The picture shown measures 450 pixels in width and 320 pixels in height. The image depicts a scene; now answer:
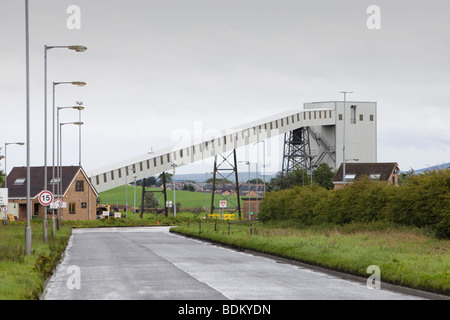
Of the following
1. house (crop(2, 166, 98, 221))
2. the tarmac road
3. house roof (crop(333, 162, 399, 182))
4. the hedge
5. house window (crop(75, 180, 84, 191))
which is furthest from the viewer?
house window (crop(75, 180, 84, 191))

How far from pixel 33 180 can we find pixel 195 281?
79.5 metres

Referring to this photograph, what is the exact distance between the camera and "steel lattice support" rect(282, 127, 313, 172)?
9388 cm

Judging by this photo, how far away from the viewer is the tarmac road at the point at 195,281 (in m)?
15.8

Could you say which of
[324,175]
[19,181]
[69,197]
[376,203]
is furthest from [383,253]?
[19,181]

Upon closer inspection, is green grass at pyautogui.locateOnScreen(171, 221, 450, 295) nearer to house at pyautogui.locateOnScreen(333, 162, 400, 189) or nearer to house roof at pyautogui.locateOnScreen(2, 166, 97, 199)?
house at pyautogui.locateOnScreen(333, 162, 400, 189)

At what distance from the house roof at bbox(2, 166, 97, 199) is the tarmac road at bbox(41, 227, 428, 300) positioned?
62.8 m

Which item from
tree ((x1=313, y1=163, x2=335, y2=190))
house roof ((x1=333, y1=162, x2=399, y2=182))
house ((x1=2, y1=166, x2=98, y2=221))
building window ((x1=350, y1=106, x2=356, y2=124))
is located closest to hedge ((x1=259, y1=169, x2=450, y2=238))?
house roof ((x1=333, y1=162, x2=399, y2=182))

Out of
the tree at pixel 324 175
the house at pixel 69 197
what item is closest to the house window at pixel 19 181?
the house at pixel 69 197

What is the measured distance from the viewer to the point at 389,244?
2716 centimetres

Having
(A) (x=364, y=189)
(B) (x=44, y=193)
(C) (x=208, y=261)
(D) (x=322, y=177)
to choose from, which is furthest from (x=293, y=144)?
(C) (x=208, y=261)

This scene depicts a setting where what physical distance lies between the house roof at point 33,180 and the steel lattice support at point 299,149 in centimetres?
2687

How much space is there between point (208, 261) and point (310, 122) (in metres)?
63.2

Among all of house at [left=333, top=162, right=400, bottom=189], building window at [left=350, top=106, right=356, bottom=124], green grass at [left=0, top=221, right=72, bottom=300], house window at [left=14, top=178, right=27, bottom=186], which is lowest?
green grass at [left=0, top=221, right=72, bottom=300]

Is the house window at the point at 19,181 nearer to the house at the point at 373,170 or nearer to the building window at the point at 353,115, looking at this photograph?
the house at the point at 373,170
